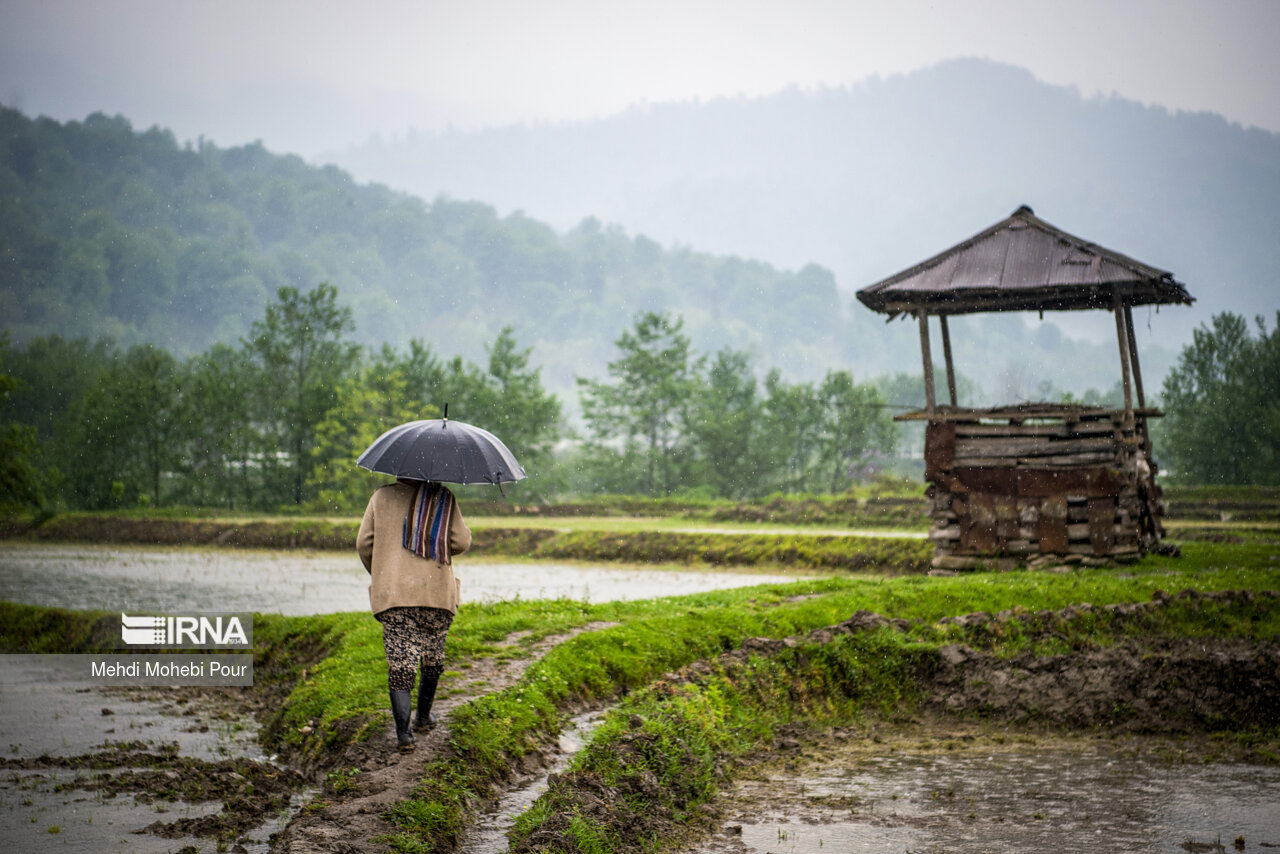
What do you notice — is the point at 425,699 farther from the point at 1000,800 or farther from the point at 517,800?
the point at 1000,800

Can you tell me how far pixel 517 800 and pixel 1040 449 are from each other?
1606 cm

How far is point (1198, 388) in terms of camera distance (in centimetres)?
6259

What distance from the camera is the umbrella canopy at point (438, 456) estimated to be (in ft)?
27.3

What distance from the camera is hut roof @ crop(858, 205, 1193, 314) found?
21531 millimetres

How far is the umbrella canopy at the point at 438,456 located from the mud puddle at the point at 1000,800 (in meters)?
3.47

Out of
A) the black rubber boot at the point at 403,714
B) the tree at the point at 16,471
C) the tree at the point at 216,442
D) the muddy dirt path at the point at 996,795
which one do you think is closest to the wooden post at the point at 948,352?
the muddy dirt path at the point at 996,795

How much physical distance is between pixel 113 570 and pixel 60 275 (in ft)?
616

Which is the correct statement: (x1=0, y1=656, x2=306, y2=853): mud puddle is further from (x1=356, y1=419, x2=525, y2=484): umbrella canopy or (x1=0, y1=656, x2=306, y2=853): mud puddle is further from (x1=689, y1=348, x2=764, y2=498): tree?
(x1=689, y1=348, x2=764, y2=498): tree

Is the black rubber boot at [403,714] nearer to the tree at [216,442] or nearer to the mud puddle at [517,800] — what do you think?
the mud puddle at [517,800]

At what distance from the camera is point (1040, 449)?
71.0 feet

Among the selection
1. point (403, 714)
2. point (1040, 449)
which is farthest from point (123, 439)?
point (403, 714)

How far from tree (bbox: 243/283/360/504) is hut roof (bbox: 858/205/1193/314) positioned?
40.4 metres

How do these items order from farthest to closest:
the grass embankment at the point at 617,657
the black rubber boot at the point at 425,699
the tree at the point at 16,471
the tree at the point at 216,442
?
the tree at the point at 216,442, the tree at the point at 16,471, the grass embankment at the point at 617,657, the black rubber boot at the point at 425,699

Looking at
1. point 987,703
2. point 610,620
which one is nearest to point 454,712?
point 610,620
